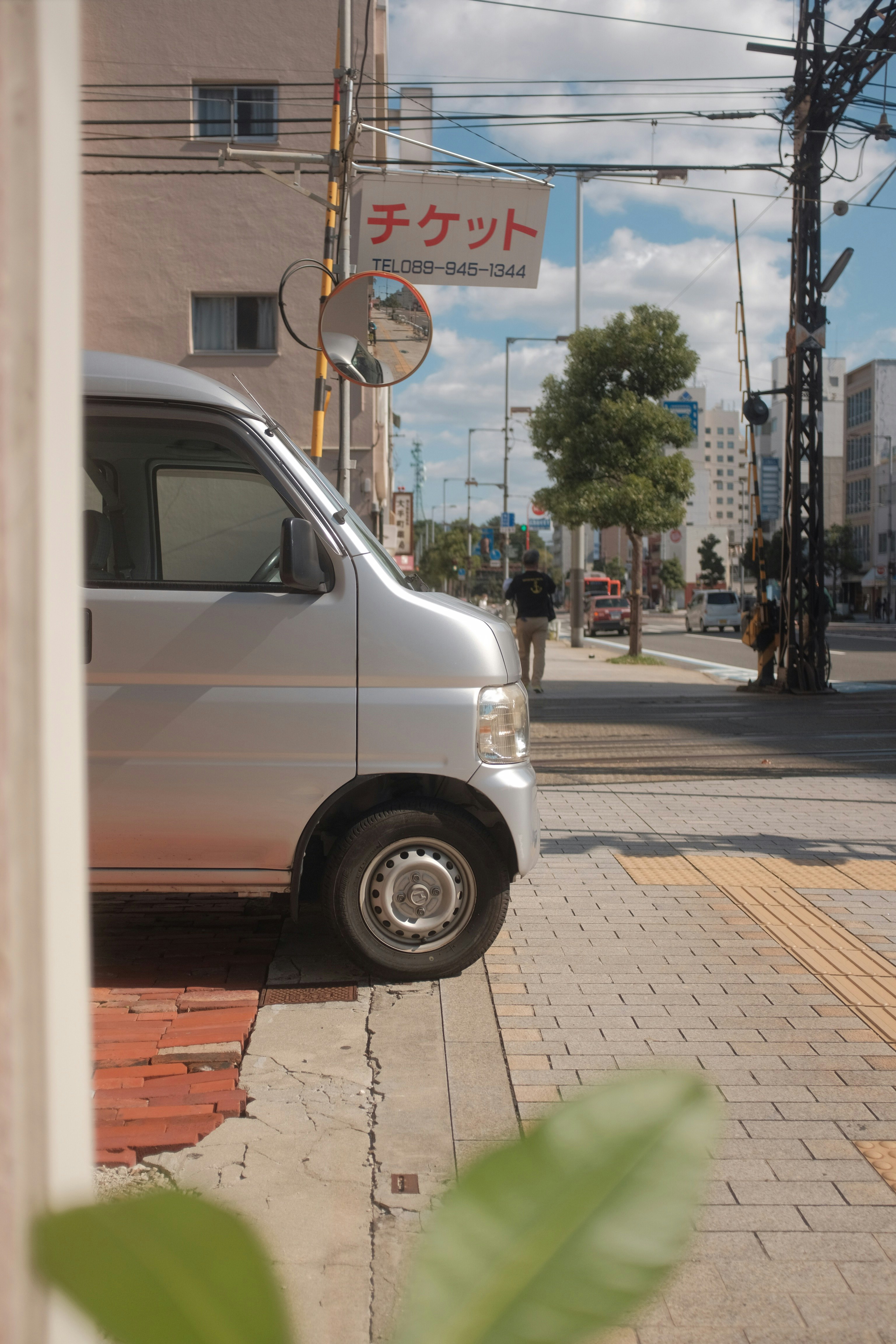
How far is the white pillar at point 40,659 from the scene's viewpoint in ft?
1.14

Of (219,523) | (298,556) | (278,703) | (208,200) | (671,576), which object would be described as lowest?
(278,703)

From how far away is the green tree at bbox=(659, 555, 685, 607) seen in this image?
121 meters

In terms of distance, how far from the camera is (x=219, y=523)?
4.46 meters

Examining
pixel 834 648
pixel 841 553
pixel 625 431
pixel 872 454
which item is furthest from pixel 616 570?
pixel 625 431

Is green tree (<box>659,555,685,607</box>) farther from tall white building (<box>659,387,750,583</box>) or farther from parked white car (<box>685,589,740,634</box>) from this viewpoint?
parked white car (<box>685,589,740,634</box>)

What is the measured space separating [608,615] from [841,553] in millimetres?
39604

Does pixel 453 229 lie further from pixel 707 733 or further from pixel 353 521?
pixel 353 521

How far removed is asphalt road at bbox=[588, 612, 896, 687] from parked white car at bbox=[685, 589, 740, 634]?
17.8 inches

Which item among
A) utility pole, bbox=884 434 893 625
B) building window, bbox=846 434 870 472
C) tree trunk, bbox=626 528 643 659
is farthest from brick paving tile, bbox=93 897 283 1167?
building window, bbox=846 434 870 472

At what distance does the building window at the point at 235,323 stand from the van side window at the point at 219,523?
52.6 ft

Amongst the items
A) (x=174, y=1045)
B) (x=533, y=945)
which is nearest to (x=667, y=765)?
(x=533, y=945)

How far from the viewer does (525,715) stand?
4.55 metres

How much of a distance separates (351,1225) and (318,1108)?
66 cm

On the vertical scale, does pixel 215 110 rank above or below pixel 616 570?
above
